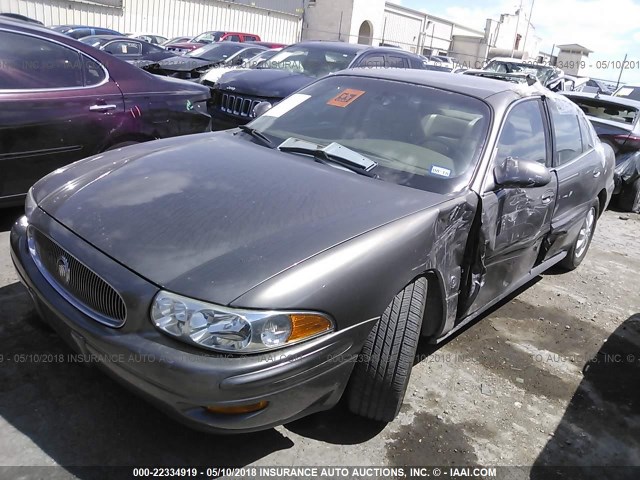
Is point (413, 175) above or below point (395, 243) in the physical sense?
above

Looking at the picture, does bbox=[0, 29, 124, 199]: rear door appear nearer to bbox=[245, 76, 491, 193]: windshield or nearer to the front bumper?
bbox=[245, 76, 491, 193]: windshield

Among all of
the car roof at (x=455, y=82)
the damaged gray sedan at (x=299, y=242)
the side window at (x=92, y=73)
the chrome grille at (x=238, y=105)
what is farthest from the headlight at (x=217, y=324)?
the chrome grille at (x=238, y=105)

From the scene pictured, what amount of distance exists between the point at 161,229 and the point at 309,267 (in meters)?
0.65

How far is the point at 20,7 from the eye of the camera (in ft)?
76.7

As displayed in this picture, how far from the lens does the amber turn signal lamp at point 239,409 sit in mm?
2057

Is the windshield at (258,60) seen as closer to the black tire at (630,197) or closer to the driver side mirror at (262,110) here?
the driver side mirror at (262,110)

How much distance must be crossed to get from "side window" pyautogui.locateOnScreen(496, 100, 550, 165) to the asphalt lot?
123cm

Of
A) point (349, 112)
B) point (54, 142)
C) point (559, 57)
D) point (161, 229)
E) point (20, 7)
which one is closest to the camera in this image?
point (161, 229)

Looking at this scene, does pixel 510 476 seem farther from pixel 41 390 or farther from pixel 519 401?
pixel 41 390

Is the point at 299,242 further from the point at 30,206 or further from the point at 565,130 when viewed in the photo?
the point at 565,130

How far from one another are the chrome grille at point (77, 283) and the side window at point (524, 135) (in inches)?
84.3

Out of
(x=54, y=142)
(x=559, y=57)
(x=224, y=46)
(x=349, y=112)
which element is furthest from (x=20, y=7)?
(x=559, y=57)

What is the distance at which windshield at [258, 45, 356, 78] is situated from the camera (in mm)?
7812

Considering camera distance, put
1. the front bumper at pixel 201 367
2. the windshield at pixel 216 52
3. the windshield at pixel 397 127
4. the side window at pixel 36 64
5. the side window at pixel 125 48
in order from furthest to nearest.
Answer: the side window at pixel 125 48
the windshield at pixel 216 52
the side window at pixel 36 64
the windshield at pixel 397 127
the front bumper at pixel 201 367
